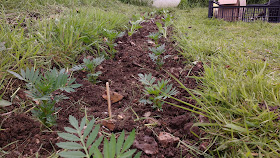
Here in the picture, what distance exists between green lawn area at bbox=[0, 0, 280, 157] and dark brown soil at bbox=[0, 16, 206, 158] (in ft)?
0.33

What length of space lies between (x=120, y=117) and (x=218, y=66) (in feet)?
2.97

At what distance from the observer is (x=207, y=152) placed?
0.95 meters

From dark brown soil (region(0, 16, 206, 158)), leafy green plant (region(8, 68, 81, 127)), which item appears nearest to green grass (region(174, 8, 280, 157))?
dark brown soil (region(0, 16, 206, 158))

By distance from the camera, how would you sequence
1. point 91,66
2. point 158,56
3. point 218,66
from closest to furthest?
point 91,66 → point 218,66 → point 158,56

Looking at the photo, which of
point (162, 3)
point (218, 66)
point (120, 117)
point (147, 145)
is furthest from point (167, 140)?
point (162, 3)

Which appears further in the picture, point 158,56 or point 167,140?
point 158,56

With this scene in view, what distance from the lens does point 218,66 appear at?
1.65 m

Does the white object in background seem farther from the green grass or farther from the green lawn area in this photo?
the green grass

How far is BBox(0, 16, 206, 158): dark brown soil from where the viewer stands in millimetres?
958

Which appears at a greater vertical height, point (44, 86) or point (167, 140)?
point (44, 86)

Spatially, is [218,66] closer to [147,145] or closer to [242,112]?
[242,112]

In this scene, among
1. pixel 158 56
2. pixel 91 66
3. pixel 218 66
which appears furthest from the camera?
pixel 158 56

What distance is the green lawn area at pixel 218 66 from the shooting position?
0.93 m

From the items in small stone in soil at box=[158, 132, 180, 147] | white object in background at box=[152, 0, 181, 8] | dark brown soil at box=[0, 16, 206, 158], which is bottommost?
small stone in soil at box=[158, 132, 180, 147]
